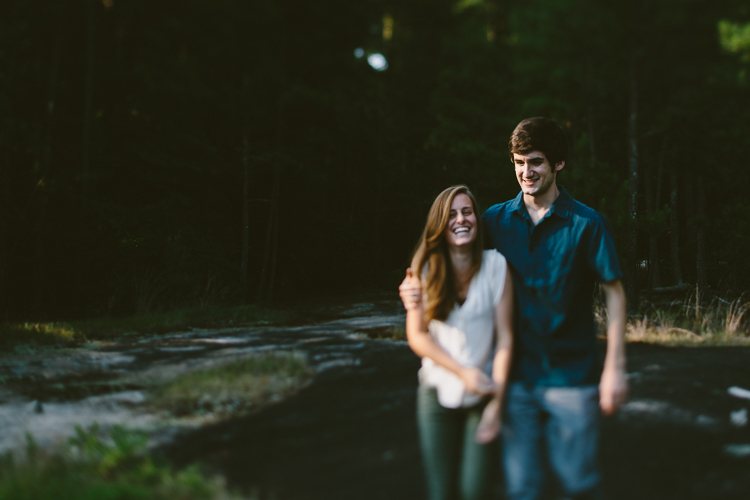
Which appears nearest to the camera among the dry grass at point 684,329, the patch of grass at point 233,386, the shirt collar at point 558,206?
the shirt collar at point 558,206

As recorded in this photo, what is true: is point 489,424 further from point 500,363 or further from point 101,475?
point 101,475

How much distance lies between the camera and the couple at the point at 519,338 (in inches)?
82.5

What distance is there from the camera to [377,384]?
5004 millimetres

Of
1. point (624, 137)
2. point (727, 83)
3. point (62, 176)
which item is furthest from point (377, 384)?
point (624, 137)

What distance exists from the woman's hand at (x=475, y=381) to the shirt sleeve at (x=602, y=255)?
565 mm

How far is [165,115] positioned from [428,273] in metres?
15.4

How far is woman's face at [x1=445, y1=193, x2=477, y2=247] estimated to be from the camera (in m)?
2.26

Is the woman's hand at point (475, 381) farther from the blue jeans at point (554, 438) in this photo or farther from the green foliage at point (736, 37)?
the green foliage at point (736, 37)

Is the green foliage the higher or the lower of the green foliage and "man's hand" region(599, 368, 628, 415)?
the higher

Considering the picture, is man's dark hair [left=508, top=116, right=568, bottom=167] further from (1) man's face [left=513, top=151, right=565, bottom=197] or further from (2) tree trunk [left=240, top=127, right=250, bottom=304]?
(2) tree trunk [left=240, top=127, right=250, bottom=304]

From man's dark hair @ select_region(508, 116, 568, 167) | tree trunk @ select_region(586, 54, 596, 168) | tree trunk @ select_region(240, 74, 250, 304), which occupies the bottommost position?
man's dark hair @ select_region(508, 116, 568, 167)

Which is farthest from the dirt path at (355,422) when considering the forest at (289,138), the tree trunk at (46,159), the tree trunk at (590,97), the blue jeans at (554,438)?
the tree trunk at (590,97)

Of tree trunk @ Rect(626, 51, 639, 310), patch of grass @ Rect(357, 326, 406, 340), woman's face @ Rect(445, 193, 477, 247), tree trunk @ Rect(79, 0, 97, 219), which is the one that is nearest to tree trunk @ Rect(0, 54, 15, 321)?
tree trunk @ Rect(79, 0, 97, 219)

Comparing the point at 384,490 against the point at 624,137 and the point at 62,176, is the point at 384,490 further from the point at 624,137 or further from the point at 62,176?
the point at 624,137
